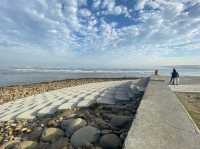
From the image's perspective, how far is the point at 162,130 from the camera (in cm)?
321

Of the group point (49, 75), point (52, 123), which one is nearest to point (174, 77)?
point (52, 123)

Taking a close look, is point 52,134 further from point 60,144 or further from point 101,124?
point 101,124

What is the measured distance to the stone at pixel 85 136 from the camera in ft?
13.1

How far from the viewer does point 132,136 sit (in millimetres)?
2930

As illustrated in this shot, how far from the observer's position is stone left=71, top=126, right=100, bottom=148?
3.98 m

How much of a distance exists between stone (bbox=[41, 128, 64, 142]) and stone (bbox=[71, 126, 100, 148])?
1.70 ft

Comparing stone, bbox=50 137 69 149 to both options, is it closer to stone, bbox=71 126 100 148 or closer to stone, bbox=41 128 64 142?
stone, bbox=71 126 100 148

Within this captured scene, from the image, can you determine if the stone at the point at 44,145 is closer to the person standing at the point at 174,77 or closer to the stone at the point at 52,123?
the stone at the point at 52,123

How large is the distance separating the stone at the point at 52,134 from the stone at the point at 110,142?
1142 mm

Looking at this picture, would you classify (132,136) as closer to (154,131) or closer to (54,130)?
(154,131)

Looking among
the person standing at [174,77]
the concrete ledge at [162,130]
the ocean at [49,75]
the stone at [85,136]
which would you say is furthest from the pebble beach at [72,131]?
the ocean at [49,75]

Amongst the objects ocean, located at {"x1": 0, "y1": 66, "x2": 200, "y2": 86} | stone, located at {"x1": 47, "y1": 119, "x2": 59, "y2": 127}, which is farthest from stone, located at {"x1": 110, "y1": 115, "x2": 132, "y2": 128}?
ocean, located at {"x1": 0, "y1": 66, "x2": 200, "y2": 86}

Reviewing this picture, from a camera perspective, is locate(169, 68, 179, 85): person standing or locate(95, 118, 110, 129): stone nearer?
locate(95, 118, 110, 129): stone

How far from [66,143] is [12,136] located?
6.23 ft
